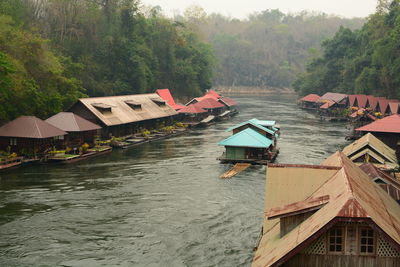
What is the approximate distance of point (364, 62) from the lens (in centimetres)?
11181

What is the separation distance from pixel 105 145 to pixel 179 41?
208 feet

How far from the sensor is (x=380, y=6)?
4643 inches

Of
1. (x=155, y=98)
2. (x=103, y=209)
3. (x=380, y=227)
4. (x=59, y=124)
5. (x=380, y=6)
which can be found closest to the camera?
(x=380, y=227)

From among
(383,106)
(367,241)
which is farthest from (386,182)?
(383,106)

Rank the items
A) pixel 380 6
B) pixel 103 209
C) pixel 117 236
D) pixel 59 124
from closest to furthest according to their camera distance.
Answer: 1. pixel 117 236
2. pixel 103 209
3. pixel 59 124
4. pixel 380 6

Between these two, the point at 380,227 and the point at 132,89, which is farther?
the point at 132,89

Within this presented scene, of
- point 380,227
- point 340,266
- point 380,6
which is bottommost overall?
point 340,266

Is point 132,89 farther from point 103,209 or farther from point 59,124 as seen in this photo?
point 103,209

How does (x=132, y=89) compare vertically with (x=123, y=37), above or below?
below

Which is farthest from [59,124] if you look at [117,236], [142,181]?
[117,236]

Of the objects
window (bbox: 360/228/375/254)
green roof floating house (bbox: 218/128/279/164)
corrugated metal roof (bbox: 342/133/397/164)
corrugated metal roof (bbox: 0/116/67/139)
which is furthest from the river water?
window (bbox: 360/228/375/254)

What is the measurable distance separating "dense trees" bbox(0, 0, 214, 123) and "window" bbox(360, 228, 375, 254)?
42186 millimetres

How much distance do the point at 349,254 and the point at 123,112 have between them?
5574cm

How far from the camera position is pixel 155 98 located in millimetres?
82312
